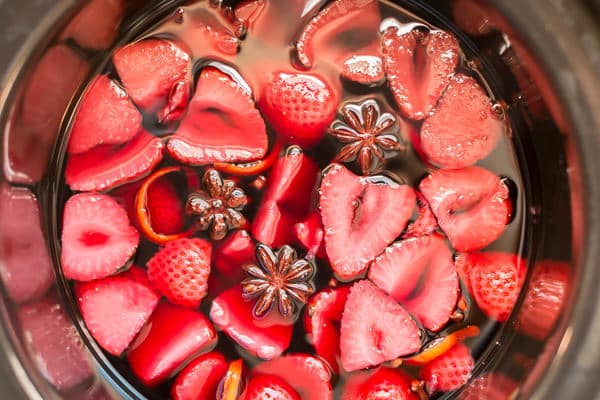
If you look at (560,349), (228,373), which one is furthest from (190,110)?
(560,349)

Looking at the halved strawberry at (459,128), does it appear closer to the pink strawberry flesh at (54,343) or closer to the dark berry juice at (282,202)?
the dark berry juice at (282,202)

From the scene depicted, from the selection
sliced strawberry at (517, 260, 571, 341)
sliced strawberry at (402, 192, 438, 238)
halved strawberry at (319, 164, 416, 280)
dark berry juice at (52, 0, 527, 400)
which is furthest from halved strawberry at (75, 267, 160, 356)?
sliced strawberry at (517, 260, 571, 341)

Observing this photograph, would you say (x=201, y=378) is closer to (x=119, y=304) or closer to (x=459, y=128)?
(x=119, y=304)

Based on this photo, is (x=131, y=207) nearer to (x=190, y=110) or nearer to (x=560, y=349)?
(x=190, y=110)

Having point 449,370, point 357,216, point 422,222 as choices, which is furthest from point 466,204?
point 449,370

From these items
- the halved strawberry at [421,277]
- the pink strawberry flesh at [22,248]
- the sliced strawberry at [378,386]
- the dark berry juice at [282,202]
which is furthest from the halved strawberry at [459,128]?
the pink strawberry flesh at [22,248]

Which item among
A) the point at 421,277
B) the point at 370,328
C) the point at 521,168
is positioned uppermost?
the point at 521,168
